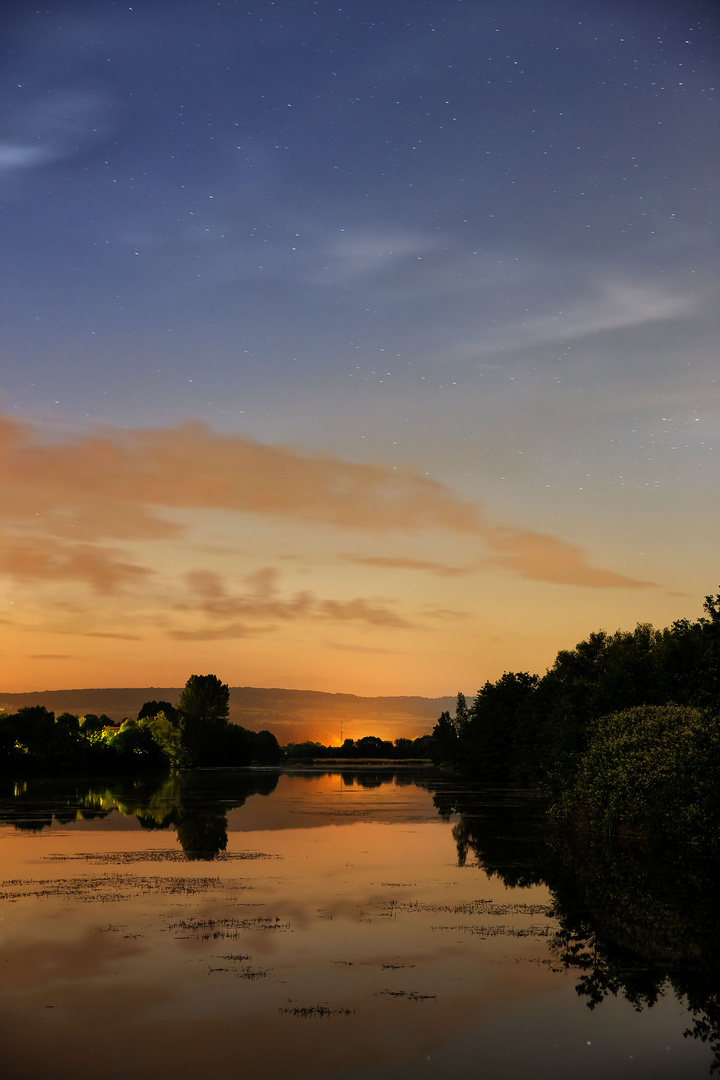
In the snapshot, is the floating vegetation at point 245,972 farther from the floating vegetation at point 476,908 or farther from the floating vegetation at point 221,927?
the floating vegetation at point 476,908

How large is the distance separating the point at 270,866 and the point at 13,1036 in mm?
15548

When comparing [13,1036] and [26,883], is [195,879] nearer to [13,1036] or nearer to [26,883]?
[26,883]

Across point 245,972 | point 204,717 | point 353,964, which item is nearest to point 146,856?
point 353,964

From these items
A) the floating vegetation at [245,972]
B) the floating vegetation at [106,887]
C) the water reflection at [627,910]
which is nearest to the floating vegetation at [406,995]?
the floating vegetation at [245,972]

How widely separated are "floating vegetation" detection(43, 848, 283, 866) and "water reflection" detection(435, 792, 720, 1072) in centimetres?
666

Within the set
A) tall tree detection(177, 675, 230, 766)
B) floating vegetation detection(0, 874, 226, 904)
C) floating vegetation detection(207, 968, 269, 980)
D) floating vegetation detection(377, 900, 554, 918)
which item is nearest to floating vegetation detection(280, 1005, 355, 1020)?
floating vegetation detection(207, 968, 269, 980)

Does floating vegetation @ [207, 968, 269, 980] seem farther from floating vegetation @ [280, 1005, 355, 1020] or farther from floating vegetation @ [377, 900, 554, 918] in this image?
floating vegetation @ [377, 900, 554, 918]

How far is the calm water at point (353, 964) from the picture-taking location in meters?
11.0

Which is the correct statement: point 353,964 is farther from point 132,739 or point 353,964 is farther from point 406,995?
point 132,739

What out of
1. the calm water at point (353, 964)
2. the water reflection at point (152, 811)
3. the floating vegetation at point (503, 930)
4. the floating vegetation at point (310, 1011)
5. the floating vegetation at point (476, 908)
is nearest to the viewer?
the calm water at point (353, 964)

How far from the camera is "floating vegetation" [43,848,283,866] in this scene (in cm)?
2728

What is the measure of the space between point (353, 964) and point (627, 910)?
7.30 meters

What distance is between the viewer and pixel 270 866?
2655 centimetres

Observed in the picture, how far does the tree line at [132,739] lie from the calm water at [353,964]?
9555 centimetres
